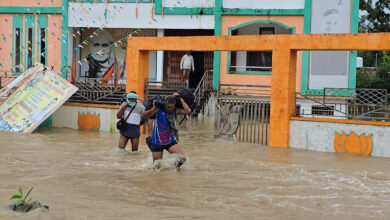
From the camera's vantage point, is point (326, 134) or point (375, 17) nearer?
point (326, 134)

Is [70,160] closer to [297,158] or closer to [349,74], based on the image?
[297,158]

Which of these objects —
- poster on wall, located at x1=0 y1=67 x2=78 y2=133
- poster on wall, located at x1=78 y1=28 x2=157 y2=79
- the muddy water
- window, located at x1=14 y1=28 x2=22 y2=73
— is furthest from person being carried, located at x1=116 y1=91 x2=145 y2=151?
window, located at x1=14 y1=28 x2=22 y2=73

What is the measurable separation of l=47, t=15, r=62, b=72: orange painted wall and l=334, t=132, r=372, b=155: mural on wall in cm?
1640

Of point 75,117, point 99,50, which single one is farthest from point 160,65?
point 75,117

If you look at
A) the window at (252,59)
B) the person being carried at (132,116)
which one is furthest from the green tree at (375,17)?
the person being carried at (132,116)

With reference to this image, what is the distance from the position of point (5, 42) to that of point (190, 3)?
920cm

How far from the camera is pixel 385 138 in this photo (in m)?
13.7

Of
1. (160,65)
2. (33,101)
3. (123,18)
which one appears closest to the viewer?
(33,101)

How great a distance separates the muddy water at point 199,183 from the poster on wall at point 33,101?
99.5 inches

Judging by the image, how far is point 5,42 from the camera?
27.7 m

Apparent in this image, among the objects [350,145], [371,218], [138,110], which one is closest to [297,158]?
[350,145]

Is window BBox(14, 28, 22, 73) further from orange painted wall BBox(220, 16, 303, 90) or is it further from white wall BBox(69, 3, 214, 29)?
orange painted wall BBox(220, 16, 303, 90)

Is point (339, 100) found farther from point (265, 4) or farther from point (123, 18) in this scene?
point (123, 18)

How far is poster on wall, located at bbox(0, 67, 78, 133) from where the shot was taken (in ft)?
57.0
